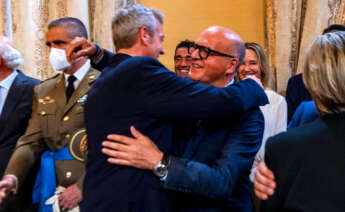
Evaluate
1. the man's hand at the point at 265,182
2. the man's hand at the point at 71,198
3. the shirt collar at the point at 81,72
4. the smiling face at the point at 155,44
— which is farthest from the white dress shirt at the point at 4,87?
the man's hand at the point at 265,182

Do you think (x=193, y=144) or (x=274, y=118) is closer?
(x=193, y=144)

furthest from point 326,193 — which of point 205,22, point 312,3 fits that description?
point 205,22

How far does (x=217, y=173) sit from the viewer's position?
1644 millimetres

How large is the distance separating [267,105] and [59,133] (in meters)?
1.44

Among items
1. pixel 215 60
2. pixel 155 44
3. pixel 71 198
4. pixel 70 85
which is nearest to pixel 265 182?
pixel 215 60

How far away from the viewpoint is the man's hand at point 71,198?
2152 millimetres

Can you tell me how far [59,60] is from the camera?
234 centimetres

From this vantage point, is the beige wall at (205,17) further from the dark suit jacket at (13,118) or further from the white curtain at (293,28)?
the dark suit jacket at (13,118)

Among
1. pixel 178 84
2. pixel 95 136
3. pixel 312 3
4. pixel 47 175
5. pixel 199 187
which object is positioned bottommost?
pixel 47 175

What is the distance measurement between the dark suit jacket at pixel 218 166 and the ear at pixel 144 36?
45cm

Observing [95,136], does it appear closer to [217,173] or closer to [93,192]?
[93,192]

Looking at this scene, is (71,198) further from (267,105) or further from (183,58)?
(183,58)

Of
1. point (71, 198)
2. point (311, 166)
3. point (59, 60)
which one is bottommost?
point (71, 198)

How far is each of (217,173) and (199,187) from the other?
0.09 meters
